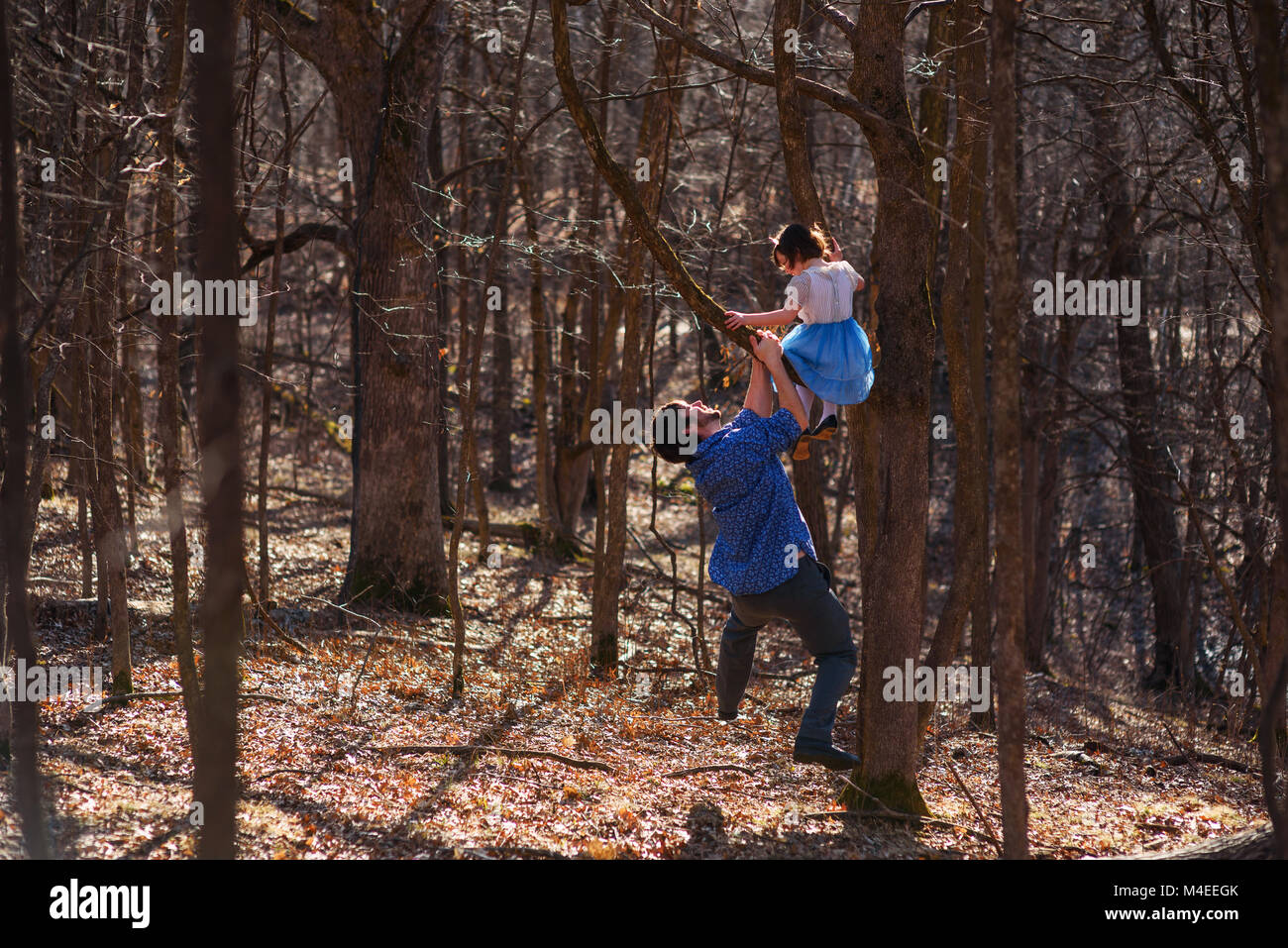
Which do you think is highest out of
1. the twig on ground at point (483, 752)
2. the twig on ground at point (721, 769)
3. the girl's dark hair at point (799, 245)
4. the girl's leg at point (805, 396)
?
the girl's dark hair at point (799, 245)

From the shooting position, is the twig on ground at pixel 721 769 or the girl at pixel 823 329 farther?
the twig on ground at pixel 721 769

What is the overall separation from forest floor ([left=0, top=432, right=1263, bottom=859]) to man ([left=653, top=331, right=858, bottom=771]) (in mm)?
A: 866

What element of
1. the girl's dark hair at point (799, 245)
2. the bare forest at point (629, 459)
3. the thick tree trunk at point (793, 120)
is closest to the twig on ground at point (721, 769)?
the bare forest at point (629, 459)

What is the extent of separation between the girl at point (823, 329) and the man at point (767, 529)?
0.14m

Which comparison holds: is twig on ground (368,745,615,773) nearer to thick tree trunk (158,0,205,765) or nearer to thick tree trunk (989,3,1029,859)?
thick tree trunk (158,0,205,765)

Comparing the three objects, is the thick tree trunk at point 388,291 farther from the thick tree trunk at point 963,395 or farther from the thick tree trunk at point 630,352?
the thick tree trunk at point 963,395

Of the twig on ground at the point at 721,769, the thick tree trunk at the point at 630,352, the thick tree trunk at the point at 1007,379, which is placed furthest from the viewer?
the thick tree trunk at the point at 630,352

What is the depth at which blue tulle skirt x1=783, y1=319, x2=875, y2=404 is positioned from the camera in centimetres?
547

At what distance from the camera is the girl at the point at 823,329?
17.9 feet

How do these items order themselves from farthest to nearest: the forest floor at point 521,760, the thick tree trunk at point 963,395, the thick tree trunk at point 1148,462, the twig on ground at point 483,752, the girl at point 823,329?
the thick tree trunk at point 1148,462 → the thick tree trunk at point 963,395 → the twig on ground at point 483,752 → the forest floor at point 521,760 → the girl at point 823,329

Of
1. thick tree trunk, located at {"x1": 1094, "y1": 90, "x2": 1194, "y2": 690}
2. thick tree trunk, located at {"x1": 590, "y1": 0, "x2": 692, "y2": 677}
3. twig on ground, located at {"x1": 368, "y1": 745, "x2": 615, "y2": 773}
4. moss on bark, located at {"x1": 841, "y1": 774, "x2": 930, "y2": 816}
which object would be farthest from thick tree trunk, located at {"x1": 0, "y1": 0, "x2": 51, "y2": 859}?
thick tree trunk, located at {"x1": 1094, "y1": 90, "x2": 1194, "y2": 690}

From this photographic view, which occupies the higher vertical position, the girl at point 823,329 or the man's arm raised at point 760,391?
the girl at point 823,329
